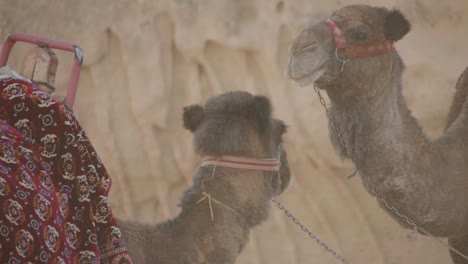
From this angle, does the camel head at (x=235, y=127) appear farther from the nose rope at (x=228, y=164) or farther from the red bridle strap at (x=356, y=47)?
the red bridle strap at (x=356, y=47)

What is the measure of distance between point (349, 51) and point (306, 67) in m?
0.25

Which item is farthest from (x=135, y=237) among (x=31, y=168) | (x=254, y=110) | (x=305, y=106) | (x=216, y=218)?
(x=305, y=106)

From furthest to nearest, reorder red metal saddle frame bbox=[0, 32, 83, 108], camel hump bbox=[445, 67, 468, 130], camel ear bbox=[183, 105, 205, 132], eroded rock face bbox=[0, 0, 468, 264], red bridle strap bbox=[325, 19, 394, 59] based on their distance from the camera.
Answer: eroded rock face bbox=[0, 0, 468, 264] → camel hump bbox=[445, 67, 468, 130] → camel ear bbox=[183, 105, 205, 132] → red bridle strap bbox=[325, 19, 394, 59] → red metal saddle frame bbox=[0, 32, 83, 108]

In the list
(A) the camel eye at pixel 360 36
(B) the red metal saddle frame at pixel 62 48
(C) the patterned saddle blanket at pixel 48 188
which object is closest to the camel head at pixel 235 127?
(A) the camel eye at pixel 360 36

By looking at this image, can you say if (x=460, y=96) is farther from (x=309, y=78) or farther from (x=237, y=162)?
(x=237, y=162)

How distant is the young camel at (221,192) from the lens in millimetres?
3988

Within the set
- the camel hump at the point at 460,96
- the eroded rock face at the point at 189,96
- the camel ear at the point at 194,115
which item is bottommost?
the eroded rock face at the point at 189,96

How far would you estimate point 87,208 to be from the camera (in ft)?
10.2

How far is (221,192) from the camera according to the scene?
411cm

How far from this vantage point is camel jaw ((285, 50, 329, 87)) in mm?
4109

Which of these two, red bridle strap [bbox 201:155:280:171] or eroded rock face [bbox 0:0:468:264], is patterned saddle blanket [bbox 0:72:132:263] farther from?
eroded rock face [bbox 0:0:468:264]

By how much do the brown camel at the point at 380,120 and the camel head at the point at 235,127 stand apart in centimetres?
25

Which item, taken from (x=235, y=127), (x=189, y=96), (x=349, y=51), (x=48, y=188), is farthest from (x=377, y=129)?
(x=189, y=96)

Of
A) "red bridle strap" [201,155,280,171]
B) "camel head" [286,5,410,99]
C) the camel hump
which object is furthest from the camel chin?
the camel hump
